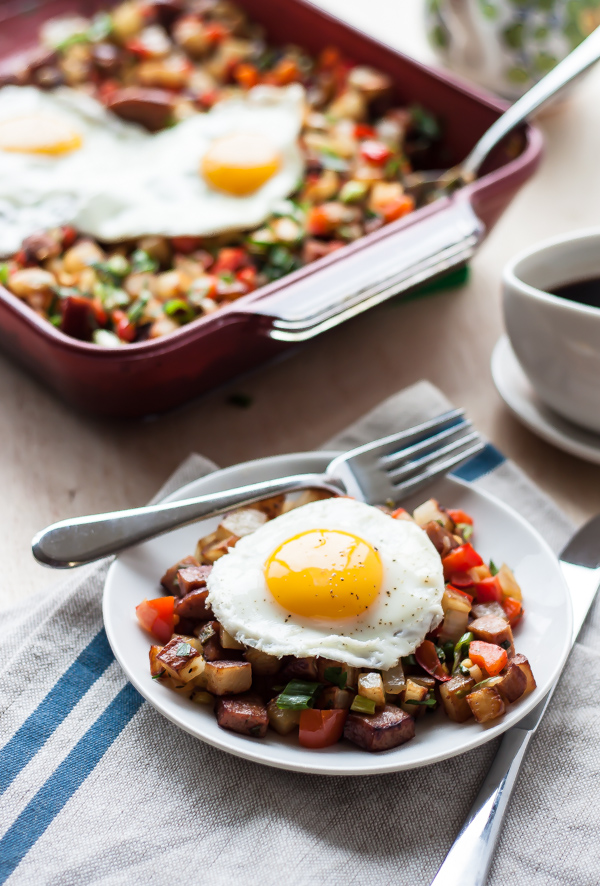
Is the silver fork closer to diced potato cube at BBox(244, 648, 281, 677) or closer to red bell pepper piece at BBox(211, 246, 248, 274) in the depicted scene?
diced potato cube at BBox(244, 648, 281, 677)

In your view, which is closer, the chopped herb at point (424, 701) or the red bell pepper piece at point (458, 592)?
the chopped herb at point (424, 701)

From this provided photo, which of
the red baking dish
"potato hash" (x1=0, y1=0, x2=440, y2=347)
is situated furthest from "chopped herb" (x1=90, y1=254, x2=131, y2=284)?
the red baking dish

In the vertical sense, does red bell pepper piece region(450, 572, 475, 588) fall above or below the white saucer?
above

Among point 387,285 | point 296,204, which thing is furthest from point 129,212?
point 387,285

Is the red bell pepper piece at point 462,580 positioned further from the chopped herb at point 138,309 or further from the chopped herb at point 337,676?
the chopped herb at point 138,309

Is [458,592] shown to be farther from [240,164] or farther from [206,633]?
[240,164]

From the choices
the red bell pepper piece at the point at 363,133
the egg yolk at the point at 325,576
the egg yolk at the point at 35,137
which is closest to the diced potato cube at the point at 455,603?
the egg yolk at the point at 325,576

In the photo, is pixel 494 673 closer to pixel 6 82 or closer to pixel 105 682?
pixel 105 682
